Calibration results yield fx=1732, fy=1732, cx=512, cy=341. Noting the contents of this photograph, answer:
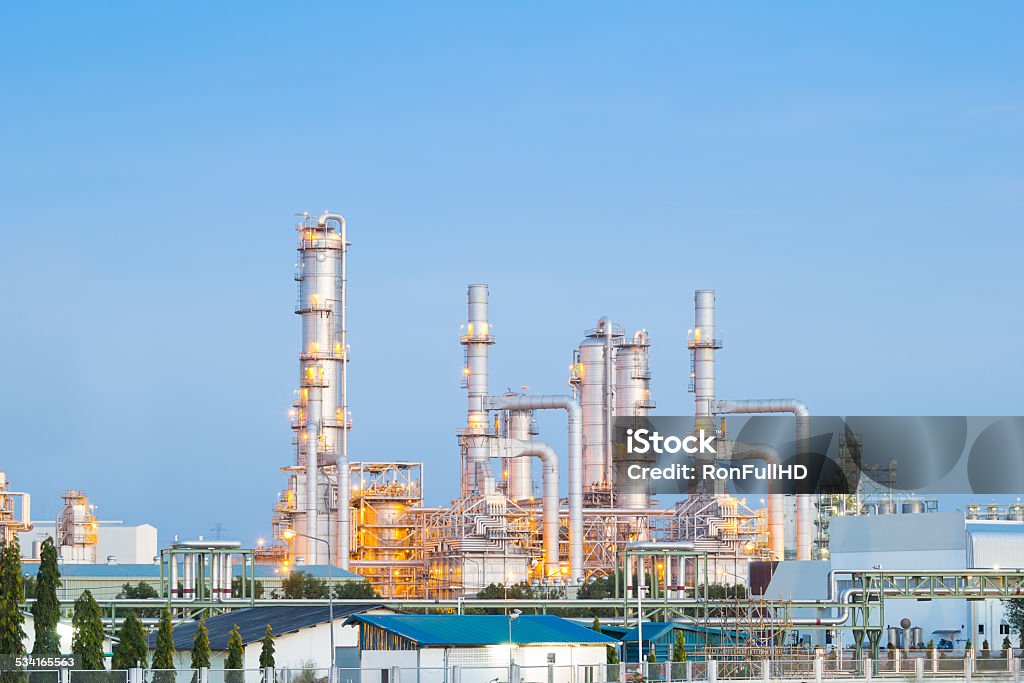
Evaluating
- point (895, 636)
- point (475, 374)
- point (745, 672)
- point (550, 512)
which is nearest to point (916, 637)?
point (895, 636)

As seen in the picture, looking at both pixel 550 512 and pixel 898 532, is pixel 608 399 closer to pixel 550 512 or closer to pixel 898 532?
pixel 550 512

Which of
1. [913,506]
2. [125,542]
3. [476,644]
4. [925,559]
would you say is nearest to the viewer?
[476,644]

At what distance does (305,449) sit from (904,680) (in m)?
53.0

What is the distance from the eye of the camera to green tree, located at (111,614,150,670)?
48.1m

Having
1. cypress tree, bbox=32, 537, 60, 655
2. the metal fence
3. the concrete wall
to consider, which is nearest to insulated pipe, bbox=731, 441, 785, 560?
the concrete wall

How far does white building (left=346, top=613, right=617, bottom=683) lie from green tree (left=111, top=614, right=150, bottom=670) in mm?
6445

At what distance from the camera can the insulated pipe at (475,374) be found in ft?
324

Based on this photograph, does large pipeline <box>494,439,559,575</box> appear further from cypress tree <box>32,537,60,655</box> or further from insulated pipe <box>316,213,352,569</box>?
cypress tree <box>32,537,60,655</box>

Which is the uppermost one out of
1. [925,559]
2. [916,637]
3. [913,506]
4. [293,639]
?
[913,506]

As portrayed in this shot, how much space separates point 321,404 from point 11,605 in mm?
52600

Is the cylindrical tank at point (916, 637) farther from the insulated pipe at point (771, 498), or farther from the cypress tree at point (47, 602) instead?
the cypress tree at point (47, 602)

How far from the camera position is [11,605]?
142ft

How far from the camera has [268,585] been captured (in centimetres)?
9369

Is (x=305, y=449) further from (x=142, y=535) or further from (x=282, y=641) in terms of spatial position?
(x=282, y=641)
